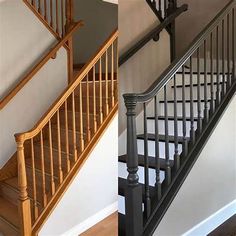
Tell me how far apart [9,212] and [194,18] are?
104 inches

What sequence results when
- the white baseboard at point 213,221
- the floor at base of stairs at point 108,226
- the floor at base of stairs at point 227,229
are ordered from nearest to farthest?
1. the floor at base of stairs at point 108,226
2. the white baseboard at point 213,221
3. the floor at base of stairs at point 227,229

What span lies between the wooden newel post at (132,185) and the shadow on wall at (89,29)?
248 mm

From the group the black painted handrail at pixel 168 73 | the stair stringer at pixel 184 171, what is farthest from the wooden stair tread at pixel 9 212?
the stair stringer at pixel 184 171

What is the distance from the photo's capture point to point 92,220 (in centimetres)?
112

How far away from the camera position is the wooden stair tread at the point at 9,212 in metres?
0.91

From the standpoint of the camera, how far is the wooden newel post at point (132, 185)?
4.00 feet

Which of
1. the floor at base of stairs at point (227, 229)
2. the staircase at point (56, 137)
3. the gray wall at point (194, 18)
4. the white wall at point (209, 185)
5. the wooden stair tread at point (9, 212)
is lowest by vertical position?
the floor at base of stairs at point (227, 229)

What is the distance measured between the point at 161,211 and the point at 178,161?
1.03 feet

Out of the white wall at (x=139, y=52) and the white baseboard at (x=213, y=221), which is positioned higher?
the white wall at (x=139, y=52)

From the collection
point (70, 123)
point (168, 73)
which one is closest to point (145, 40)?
point (168, 73)

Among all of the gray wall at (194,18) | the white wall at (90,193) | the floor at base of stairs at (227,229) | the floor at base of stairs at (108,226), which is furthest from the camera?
the gray wall at (194,18)

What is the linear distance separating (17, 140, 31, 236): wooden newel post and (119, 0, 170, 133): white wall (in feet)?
1.59

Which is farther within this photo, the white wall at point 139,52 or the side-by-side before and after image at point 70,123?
the white wall at point 139,52

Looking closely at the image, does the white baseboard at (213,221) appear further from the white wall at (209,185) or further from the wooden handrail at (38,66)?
the wooden handrail at (38,66)
